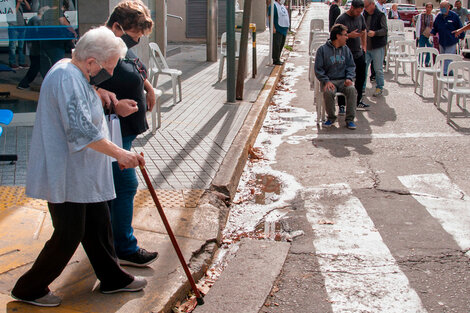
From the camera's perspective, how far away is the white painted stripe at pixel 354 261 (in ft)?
13.9

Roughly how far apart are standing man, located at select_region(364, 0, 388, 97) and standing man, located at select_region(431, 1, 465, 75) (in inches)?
106

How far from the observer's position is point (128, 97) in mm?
4137

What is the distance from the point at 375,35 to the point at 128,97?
28.7 ft

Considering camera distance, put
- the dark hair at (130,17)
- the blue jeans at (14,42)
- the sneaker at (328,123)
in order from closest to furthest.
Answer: the dark hair at (130,17) < the blue jeans at (14,42) < the sneaker at (328,123)

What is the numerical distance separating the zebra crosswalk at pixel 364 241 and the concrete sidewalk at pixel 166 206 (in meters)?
0.96

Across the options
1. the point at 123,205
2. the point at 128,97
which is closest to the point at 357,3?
the point at 128,97

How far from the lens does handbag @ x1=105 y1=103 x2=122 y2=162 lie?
398cm

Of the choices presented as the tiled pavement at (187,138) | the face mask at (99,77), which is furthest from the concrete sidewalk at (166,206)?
the face mask at (99,77)

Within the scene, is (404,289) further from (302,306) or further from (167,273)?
(167,273)

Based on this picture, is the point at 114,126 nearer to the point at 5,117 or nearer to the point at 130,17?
the point at 130,17

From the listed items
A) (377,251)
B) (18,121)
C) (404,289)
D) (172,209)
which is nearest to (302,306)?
(404,289)

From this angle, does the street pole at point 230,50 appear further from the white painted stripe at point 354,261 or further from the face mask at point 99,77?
the face mask at point 99,77

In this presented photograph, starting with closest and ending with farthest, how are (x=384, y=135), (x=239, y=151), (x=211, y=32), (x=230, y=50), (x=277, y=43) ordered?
(x=239, y=151), (x=384, y=135), (x=230, y=50), (x=277, y=43), (x=211, y=32)

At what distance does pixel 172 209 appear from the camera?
5.64 meters
